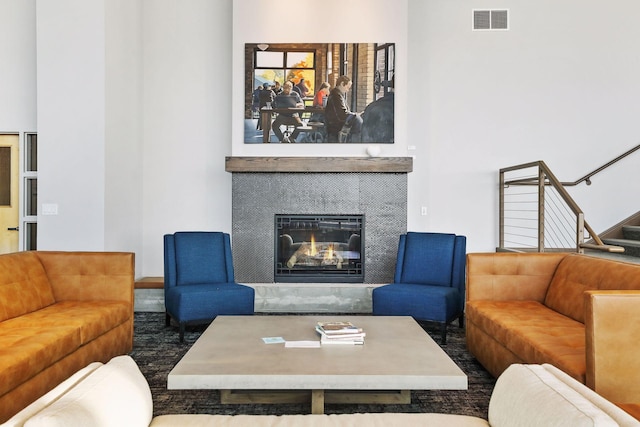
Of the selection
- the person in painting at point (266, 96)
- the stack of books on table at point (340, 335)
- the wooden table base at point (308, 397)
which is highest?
the person in painting at point (266, 96)

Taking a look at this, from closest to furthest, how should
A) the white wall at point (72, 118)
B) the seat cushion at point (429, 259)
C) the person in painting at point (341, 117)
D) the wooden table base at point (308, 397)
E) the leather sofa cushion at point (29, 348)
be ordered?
1. the leather sofa cushion at point (29, 348)
2. the wooden table base at point (308, 397)
3. the seat cushion at point (429, 259)
4. the white wall at point (72, 118)
5. the person in painting at point (341, 117)

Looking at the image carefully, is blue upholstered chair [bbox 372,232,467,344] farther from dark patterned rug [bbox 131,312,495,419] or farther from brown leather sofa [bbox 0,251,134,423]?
brown leather sofa [bbox 0,251,134,423]

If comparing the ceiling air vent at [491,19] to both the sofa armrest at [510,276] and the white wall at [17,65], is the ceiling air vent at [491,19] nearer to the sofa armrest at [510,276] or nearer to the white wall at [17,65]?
the sofa armrest at [510,276]

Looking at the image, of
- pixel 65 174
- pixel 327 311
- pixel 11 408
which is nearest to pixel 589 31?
pixel 327 311

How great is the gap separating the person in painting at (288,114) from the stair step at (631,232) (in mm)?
4034

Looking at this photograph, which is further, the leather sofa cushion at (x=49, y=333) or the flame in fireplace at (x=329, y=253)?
the flame in fireplace at (x=329, y=253)

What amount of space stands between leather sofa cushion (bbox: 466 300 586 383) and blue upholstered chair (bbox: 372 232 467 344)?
20.1 inches

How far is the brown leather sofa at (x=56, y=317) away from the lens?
7.61 ft

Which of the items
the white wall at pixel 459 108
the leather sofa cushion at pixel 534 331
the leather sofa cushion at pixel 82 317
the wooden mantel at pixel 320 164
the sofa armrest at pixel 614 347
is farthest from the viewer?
the white wall at pixel 459 108

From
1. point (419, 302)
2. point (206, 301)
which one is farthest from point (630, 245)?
point (206, 301)

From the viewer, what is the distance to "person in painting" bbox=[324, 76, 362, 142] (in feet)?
17.8

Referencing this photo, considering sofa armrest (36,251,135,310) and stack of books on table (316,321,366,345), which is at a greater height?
sofa armrest (36,251,135,310)

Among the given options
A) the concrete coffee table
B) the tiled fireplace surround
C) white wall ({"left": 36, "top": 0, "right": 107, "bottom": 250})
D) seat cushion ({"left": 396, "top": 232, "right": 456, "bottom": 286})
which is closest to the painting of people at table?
the tiled fireplace surround

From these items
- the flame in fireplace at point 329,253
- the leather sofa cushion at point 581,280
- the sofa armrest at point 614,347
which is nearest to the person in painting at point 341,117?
the flame in fireplace at point 329,253
